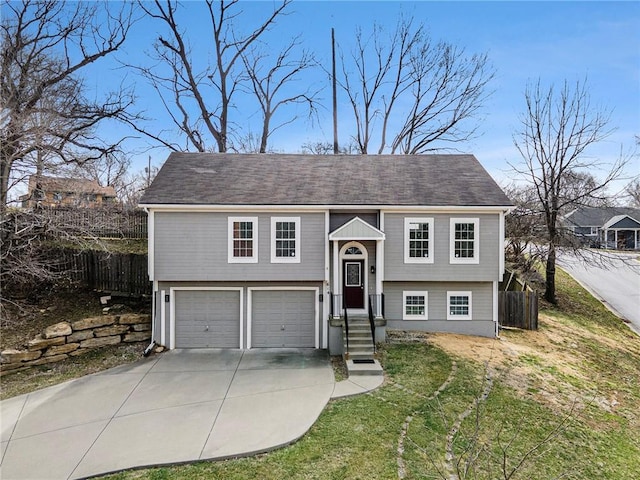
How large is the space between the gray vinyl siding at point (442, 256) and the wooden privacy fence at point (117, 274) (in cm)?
895

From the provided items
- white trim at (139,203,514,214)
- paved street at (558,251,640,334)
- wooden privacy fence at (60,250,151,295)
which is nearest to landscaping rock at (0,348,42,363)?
wooden privacy fence at (60,250,151,295)

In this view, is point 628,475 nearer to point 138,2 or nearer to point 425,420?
point 425,420

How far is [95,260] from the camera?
12.3 metres

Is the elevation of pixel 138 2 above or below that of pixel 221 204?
above

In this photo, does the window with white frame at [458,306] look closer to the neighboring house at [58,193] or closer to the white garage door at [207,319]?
the white garage door at [207,319]

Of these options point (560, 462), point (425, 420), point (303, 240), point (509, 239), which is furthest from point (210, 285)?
point (509, 239)

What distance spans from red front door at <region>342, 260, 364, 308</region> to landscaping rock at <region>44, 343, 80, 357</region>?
8.83m

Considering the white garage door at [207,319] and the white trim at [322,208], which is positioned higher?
the white trim at [322,208]

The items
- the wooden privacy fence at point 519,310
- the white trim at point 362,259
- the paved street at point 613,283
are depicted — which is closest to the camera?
the white trim at point 362,259

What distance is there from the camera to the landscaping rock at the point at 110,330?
10.7 metres

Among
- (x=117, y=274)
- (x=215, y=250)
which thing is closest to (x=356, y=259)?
(x=215, y=250)

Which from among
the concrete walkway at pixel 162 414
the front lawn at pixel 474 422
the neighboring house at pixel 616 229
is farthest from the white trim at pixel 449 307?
the neighboring house at pixel 616 229

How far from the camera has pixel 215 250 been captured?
11070mm

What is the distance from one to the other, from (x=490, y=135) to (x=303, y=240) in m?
16.9
